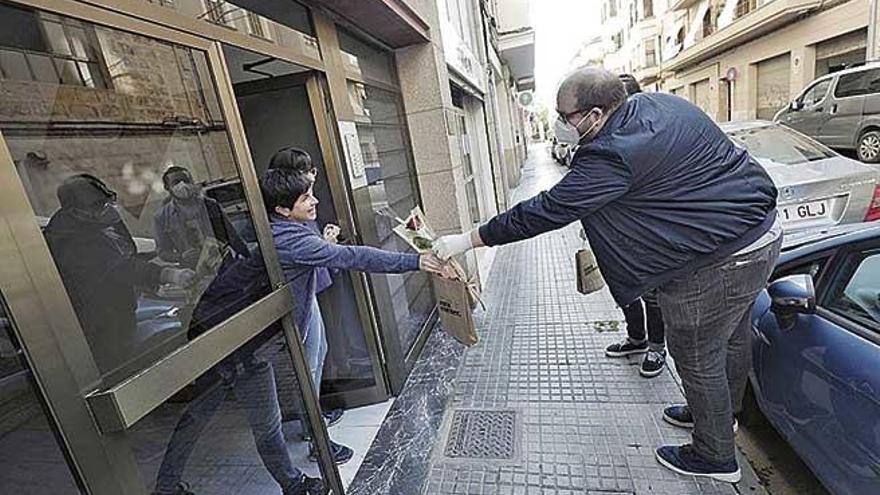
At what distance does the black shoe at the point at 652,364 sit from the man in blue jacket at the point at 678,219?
0.86m

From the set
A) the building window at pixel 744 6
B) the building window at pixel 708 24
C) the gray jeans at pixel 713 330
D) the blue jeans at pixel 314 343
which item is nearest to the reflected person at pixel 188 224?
the blue jeans at pixel 314 343

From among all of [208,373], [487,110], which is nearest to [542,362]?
[208,373]

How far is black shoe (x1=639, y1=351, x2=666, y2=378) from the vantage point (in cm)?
298

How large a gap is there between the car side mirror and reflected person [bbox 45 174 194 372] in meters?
2.49

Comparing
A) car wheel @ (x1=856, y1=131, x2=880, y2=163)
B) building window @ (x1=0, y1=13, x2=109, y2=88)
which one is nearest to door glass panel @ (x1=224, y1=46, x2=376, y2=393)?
building window @ (x1=0, y1=13, x2=109, y2=88)

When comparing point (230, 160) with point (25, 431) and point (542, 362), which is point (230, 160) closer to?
point (25, 431)

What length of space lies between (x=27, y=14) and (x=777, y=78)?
21.0m

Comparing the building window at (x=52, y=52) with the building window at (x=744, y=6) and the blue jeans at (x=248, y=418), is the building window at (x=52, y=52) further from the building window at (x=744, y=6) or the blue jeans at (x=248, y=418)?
the building window at (x=744, y=6)

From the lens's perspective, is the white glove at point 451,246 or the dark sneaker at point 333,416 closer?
the white glove at point 451,246

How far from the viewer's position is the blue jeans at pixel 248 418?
5.28 ft

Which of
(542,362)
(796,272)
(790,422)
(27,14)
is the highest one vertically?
(27,14)

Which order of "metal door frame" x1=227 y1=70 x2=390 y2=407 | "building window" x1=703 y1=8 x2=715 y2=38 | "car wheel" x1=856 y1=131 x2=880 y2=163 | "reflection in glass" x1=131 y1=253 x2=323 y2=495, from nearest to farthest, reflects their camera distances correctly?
1. "reflection in glass" x1=131 y1=253 x2=323 y2=495
2. "metal door frame" x1=227 y1=70 x2=390 y2=407
3. "car wheel" x1=856 y1=131 x2=880 y2=163
4. "building window" x1=703 y1=8 x2=715 y2=38

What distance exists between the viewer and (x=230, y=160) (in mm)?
1708

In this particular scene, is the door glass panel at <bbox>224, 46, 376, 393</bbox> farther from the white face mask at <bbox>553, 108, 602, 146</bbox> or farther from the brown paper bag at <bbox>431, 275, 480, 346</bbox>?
the white face mask at <bbox>553, 108, 602, 146</bbox>
